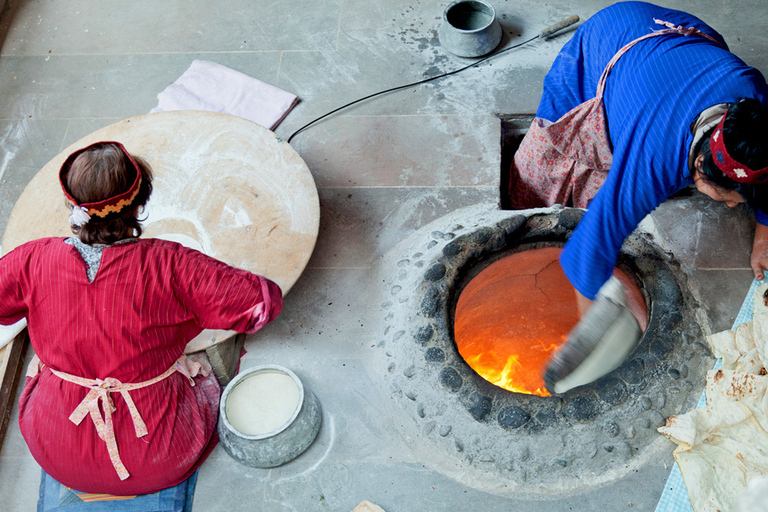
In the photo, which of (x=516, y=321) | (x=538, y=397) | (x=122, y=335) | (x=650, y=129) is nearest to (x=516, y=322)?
(x=516, y=321)

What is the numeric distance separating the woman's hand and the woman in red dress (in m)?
1.81

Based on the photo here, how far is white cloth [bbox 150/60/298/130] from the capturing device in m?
3.10

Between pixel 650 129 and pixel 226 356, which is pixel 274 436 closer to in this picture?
pixel 226 356

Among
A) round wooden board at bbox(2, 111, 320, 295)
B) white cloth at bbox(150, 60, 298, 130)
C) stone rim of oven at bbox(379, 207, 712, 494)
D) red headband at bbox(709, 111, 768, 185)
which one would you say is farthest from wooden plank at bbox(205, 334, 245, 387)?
red headband at bbox(709, 111, 768, 185)

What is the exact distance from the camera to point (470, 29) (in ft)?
10.8

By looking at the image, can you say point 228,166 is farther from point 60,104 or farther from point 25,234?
point 60,104

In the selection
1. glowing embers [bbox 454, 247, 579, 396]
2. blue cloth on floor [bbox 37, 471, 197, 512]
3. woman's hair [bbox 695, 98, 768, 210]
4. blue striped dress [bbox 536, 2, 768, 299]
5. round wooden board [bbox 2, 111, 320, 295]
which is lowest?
glowing embers [bbox 454, 247, 579, 396]

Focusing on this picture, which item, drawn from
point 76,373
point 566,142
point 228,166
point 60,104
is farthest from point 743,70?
point 60,104

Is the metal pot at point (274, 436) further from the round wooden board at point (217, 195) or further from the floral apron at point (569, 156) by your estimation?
the floral apron at point (569, 156)

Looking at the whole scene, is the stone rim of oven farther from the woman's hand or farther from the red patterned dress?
the red patterned dress

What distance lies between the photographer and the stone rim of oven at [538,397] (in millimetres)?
1977

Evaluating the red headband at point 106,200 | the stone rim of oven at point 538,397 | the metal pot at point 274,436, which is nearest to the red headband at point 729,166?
the stone rim of oven at point 538,397

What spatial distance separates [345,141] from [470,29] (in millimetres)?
958

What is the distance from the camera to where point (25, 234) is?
2.55 metres
